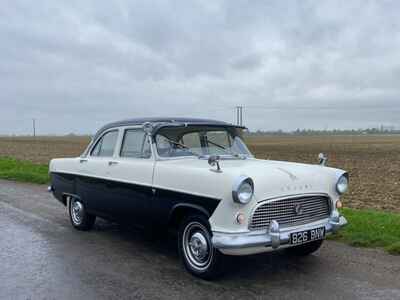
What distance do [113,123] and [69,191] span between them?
5.14 ft

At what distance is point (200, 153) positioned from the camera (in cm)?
566

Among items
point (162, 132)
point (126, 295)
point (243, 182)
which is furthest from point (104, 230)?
point (243, 182)

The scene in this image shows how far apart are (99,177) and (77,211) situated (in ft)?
3.75

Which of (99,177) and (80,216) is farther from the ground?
(99,177)

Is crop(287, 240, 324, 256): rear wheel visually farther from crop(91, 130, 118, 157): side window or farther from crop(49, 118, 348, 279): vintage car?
crop(91, 130, 118, 157): side window

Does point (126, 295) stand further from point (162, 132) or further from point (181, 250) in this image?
point (162, 132)

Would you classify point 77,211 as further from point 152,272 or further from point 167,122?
point 152,272

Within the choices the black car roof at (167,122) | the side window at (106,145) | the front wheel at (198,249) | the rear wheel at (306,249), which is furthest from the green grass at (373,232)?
the side window at (106,145)

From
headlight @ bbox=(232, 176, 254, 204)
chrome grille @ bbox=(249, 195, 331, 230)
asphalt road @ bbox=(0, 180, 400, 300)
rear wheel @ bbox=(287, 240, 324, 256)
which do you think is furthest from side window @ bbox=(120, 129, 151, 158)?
rear wheel @ bbox=(287, 240, 324, 256)

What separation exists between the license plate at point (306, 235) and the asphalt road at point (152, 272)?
0.45 m

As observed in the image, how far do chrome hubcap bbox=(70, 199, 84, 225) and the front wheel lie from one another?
2.64m

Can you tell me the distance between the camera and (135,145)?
5.92 m

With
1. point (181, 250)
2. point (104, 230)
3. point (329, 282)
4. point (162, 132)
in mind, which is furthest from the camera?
point (104, 230)

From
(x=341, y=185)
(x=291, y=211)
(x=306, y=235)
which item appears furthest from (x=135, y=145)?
(x=341, y=185)
